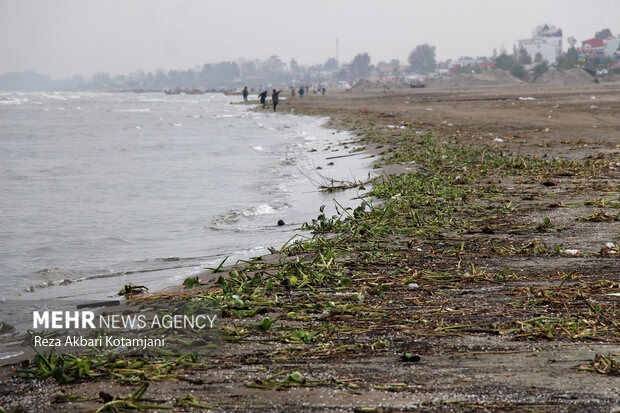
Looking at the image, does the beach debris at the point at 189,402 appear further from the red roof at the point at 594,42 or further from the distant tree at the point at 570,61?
the red roof at the point at 594,42

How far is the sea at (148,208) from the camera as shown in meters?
6.46

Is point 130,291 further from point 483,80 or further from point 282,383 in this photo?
point 483,80

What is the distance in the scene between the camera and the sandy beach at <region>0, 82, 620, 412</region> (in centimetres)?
279

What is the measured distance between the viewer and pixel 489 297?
170 inches

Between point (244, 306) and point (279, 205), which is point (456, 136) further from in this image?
point (244, 306)

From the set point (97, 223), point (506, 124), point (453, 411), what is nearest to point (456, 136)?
point (506, 124)

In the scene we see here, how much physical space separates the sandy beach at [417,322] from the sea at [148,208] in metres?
1.30

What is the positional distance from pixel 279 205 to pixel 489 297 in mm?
6419

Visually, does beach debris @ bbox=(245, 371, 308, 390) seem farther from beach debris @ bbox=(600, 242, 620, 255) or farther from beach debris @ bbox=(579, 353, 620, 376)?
beach debris @ bbox=(600, 242, 620, 255)

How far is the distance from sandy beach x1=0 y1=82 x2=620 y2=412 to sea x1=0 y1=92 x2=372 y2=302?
4.26 ft

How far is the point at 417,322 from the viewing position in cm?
382

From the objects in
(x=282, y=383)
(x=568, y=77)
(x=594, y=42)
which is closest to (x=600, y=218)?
(x=282, y=383)

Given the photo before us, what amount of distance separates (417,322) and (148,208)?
307 inches

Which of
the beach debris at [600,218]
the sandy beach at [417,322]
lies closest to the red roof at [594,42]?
the sandy beach at [417,322]
